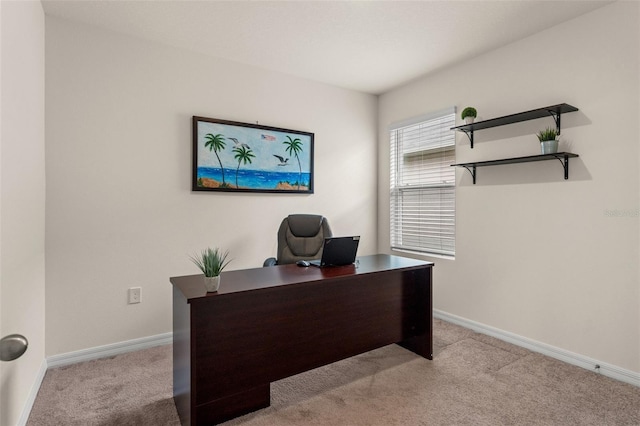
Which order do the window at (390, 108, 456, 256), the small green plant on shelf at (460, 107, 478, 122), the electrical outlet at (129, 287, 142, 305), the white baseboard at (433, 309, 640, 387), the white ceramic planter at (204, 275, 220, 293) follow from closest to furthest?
1. the white ceramic planter at (204, 275, 220, 293)
2. the white baseboard at (433, 309, 640, 387)
3. the electrical outlet at (129, 287, 142, 305)
4. the small green plant on shelf at (460, 107, 478, 122)
5. the window at (390, 108, 456, 256)

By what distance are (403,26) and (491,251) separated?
Result: 1983mm

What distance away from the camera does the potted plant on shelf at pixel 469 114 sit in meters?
3.01

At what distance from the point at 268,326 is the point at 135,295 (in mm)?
1477

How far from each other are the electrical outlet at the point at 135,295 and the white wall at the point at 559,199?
277cm

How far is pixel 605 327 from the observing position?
2361mm

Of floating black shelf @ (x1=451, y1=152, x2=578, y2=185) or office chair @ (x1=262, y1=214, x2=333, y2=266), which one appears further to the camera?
office chair @ (x1=262, y1=214, x2=333, y2=266)

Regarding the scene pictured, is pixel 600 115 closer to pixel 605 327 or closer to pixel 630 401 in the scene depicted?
pixel 605 327

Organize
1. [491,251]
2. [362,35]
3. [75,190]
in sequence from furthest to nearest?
[491,251] → [362,35] → [75,190]

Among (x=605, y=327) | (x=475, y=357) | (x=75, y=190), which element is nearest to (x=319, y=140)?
(x=75, y=190)

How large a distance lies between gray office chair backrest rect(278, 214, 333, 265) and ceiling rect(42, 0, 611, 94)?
57.2 inches

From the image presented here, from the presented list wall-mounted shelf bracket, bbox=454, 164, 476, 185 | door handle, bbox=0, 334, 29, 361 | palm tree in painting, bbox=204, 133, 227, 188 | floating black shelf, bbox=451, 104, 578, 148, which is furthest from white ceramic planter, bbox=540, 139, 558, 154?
door handle, bbox=0, 334, 29, 361

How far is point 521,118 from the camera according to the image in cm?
271

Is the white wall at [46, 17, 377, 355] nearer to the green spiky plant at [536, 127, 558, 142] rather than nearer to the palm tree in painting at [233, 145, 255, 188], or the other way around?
the palm tree in painting at [233, 145, 255, 188]

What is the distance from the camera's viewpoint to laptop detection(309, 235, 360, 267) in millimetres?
2284
